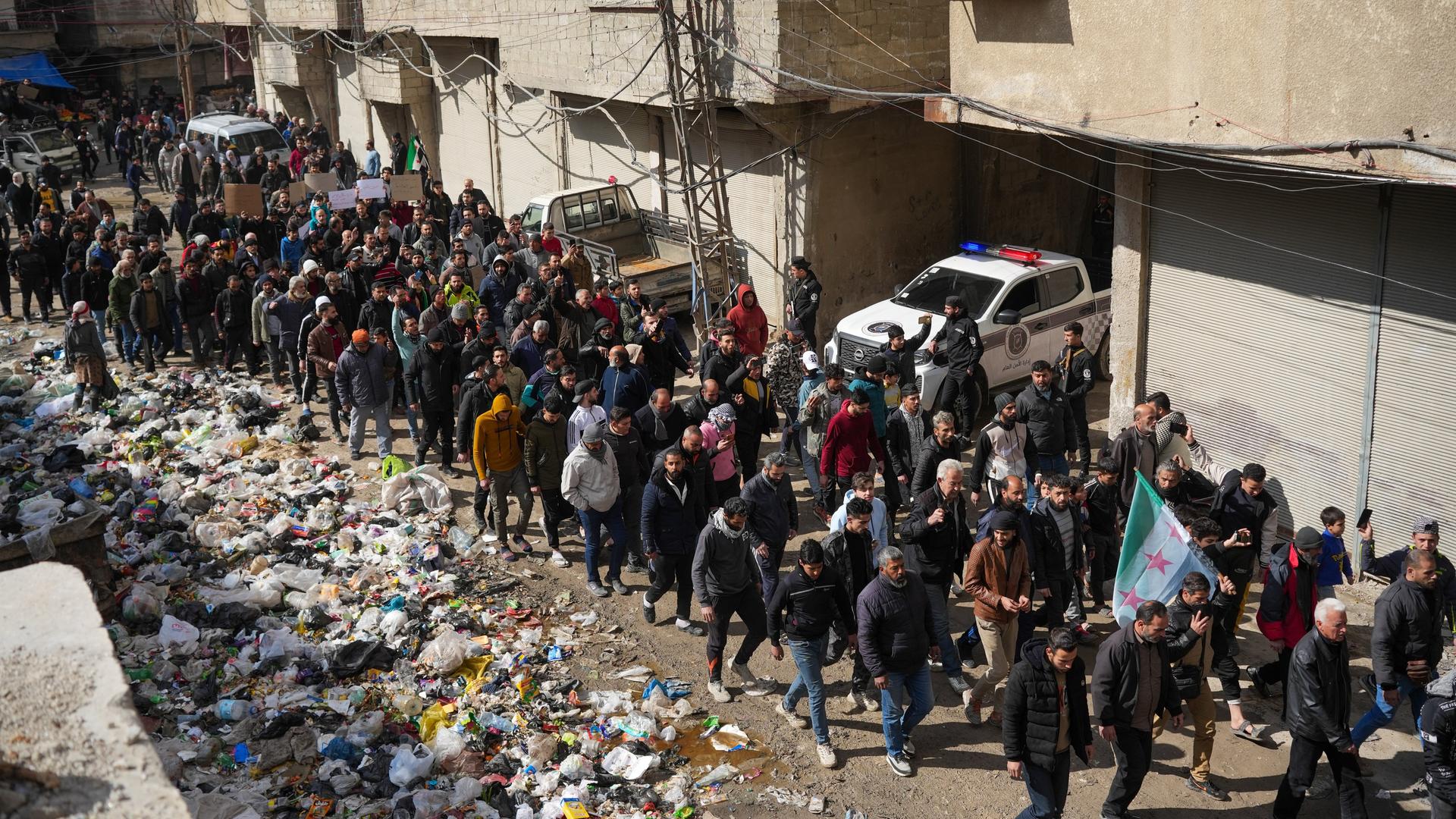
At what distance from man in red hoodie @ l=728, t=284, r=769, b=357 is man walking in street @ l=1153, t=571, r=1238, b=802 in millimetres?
6882

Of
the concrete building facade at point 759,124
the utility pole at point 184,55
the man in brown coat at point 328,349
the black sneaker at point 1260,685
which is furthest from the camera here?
the utility pole at point 184,55

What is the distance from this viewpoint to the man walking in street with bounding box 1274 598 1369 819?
22.6 ft

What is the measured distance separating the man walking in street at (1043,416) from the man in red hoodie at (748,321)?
13.1 ft

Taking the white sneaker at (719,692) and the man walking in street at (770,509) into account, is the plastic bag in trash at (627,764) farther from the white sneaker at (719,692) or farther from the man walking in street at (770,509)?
the man walking in street at (770,509)

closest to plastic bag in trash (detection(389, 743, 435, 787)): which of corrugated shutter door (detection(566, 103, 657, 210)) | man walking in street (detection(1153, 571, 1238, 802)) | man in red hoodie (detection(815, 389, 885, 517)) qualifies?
man in red hoodie (detection(815, 389, 885, 517))

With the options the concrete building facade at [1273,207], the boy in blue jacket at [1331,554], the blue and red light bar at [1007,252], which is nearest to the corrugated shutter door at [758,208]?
the blue and red light bar at [1007,252]

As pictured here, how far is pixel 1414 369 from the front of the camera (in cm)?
990

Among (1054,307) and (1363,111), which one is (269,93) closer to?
(1054,307)

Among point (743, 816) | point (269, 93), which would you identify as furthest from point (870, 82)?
point (269, 93)

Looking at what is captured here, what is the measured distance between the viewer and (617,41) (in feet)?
58.5

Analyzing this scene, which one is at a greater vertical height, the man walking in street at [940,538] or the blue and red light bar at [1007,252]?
the blue and red light bar at [1007,252]

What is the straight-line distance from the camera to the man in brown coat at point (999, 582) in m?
8.11

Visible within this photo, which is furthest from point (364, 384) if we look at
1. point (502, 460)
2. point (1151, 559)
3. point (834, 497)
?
point (1151, 559)

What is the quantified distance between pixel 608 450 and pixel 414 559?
7.52 feet
